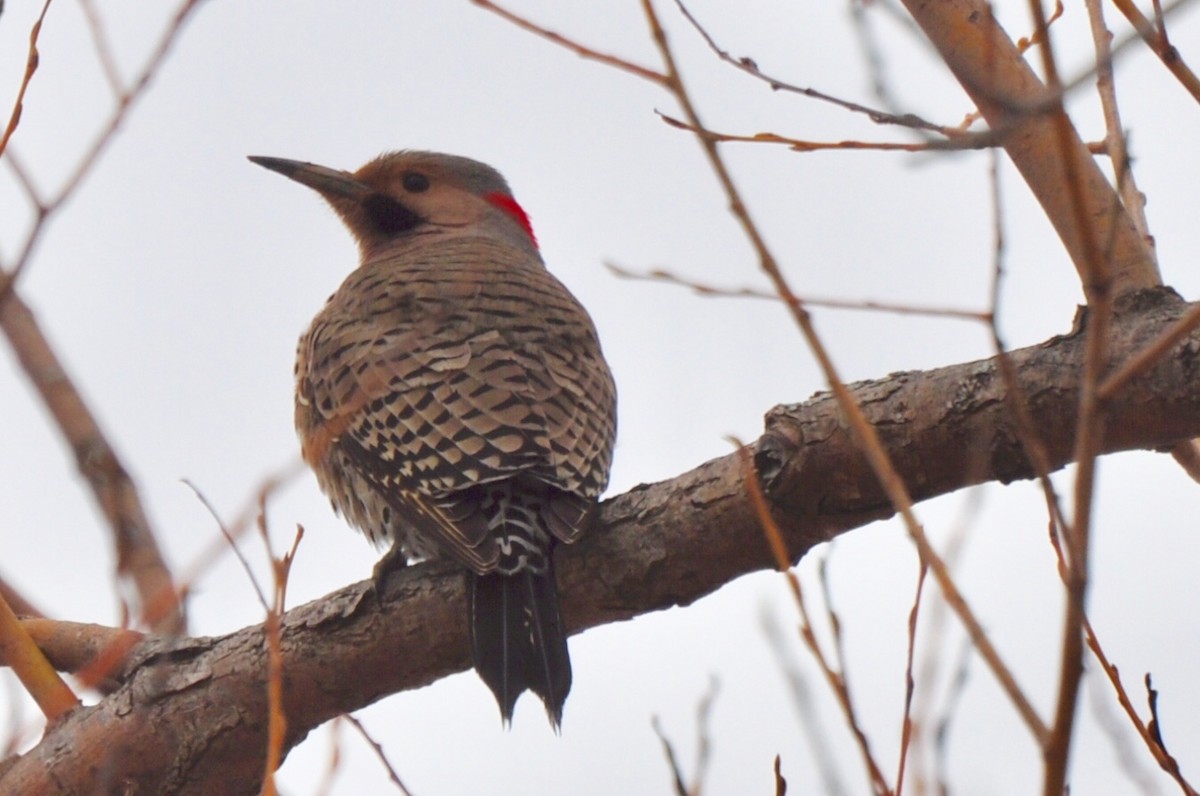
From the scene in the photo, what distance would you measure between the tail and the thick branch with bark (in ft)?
0.37

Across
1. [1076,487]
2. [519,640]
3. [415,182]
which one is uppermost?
[415,182]

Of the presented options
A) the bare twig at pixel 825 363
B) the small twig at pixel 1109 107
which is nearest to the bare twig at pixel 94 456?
the bare twig at pixel 825 363

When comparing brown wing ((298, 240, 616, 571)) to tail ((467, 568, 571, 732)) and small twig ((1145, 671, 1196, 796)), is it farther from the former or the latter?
small twig ((1145, 671, 1196, 796))

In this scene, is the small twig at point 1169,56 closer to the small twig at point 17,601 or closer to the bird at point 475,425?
the bird at point 475,425

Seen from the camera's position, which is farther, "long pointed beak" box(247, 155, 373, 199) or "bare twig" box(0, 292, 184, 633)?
"long pointed beak" box(247, 155, 373, 199)

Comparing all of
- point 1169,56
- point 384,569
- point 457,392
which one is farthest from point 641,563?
point 1169,56

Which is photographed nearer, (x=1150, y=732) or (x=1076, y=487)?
(x=1076, y=487)

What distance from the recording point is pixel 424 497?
4.71m

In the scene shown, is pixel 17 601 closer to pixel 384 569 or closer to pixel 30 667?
pixel 30 667

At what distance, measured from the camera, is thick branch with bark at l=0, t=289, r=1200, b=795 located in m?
3.59

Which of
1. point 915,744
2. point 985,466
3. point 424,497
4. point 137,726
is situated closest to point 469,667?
point 424,497

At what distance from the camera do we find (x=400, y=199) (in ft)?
24.3

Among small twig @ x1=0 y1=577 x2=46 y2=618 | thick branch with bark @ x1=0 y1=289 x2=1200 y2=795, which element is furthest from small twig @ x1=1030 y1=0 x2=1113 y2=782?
small twig @ x1=0 y1=577 x2=46 y2=618

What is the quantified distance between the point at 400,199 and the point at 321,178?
0.40 meters
